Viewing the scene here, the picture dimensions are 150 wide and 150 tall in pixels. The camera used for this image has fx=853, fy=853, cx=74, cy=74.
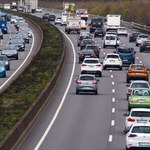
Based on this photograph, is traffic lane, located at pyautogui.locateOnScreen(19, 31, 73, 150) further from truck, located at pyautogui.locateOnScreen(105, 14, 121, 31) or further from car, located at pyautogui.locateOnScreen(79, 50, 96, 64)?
truck, located at pyautogui.locateOnScreen(105, 14, 121, 31)

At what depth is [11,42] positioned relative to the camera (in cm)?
9775

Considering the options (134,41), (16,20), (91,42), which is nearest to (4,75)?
(91,42)

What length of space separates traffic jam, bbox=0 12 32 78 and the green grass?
88.0 inches

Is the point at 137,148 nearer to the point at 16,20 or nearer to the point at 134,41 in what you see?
the point at 134,41

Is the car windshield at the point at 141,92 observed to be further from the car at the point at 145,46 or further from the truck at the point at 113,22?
the truck at the point at 113,22

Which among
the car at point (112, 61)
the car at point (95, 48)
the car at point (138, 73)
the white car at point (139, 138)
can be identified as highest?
the white car at point (139, 138)

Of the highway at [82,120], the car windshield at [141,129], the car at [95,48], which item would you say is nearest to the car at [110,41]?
the car at [95,48]

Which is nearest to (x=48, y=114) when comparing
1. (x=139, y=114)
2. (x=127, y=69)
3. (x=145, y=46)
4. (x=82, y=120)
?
(x=82, y=120)

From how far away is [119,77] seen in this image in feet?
219

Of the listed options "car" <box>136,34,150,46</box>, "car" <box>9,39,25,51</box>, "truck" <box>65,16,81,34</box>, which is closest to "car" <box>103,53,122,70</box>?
"car" <box>9,39,25,51</box>

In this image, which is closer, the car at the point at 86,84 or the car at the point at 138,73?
the car at the point at 86,84

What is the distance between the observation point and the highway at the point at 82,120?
3234cm

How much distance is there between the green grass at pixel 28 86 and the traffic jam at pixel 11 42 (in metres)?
2.23

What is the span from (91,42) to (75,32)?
1382 inches
